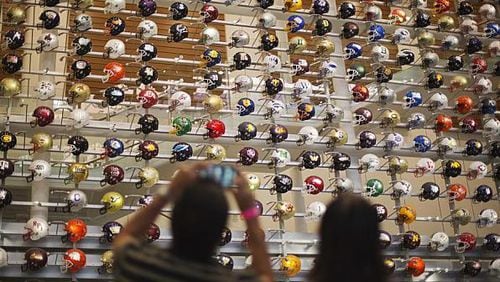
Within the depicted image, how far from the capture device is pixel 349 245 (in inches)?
75.7

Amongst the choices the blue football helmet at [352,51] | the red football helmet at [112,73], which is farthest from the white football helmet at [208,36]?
the blue football helmet at [352,51]

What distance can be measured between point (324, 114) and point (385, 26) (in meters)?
1.44

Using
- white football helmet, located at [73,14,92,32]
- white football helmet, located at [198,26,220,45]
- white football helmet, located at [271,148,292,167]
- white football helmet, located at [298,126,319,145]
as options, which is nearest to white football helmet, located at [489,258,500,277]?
white football helmet, located at [298,126,319,145]

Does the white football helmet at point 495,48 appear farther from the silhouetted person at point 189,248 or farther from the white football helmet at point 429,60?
the silhouetted person at point 189,248

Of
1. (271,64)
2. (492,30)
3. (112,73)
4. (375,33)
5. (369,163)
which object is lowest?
(369,163)

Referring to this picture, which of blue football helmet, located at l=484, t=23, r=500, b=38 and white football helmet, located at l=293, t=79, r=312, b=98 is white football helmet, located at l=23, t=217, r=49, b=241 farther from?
blue football helmet, located at l=484, t=23, r=500, b=38

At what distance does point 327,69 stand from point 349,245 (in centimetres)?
515

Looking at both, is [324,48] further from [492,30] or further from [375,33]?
[492,30]

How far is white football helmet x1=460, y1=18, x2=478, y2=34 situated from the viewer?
25.9 feet

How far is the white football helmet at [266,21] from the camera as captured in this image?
6.92m

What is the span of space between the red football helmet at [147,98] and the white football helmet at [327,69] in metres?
1.74

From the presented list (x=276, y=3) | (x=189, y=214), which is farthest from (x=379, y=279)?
(x=276, y=3)

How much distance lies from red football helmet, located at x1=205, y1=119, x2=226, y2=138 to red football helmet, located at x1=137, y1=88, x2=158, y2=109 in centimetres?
53

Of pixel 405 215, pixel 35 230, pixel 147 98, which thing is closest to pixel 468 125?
pixel 405 215
